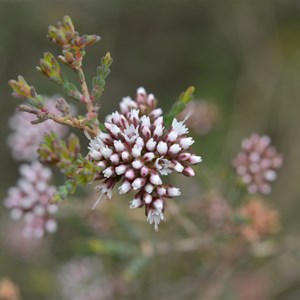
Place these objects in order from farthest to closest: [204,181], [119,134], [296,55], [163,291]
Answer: [296,55]
[163,291]
[204,181]
[119,134]

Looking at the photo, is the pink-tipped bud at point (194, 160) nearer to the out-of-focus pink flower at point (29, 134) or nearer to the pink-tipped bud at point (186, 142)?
the pink-tipped bud at point (186, 142)

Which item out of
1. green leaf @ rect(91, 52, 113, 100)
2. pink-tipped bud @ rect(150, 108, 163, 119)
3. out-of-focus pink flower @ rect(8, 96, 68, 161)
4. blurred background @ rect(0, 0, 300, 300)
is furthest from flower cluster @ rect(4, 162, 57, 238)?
blurred background @ rect(0, 0, 300, 300)

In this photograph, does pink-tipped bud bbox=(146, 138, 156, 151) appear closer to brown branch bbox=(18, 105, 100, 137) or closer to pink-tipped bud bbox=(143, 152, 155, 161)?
pink-tipped bud bbox=(143, 152, 155, 161)

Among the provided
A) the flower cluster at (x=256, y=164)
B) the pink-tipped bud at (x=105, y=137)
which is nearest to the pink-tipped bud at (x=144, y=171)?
the pink-tipped bud at (x=105, y=137)

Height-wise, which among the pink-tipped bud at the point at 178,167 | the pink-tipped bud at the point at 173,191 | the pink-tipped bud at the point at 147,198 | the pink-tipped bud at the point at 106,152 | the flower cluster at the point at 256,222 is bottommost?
the pink-tipped bud at the point at 147,198

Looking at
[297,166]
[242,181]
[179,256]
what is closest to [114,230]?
[179,256]

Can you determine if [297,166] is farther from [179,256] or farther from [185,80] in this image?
[179,256]

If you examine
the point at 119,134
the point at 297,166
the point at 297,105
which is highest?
the point at 297,105
